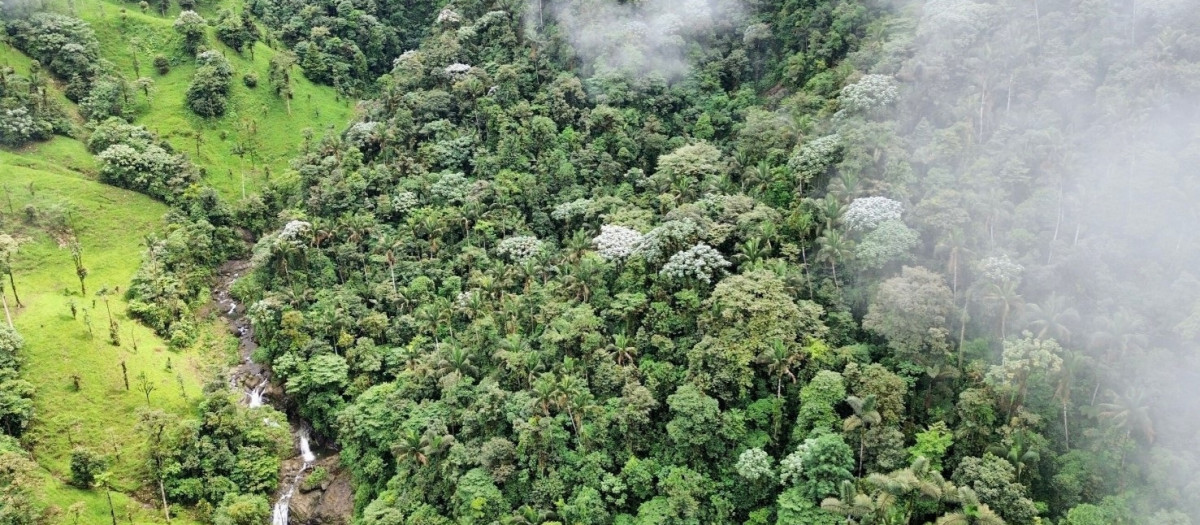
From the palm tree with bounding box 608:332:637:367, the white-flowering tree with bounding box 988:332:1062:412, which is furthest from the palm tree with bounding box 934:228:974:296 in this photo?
the palm tree with bounding box 608:332:637:367

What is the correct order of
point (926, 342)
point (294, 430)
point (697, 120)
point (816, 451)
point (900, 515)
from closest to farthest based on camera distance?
point (900, 515) < point (816, 451) < point (926, 342) < point (294, 430) < point (697, 120)

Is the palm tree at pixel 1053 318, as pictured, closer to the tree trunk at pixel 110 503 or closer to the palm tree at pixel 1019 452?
the palm tree at pixel 1019 452

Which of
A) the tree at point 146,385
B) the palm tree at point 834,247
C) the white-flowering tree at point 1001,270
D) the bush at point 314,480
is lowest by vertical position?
the bush at point 314,480

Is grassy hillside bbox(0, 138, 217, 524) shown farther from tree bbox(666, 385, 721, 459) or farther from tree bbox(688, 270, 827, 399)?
tree bbox(688, 270, 827, 399)

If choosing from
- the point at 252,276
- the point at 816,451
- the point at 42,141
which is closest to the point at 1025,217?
the point at 816,451

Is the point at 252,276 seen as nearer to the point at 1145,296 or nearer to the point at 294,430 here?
the point at 294,430

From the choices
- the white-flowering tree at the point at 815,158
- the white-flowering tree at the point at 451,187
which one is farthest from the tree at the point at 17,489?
the white-flowering tree at the point at 815,158
